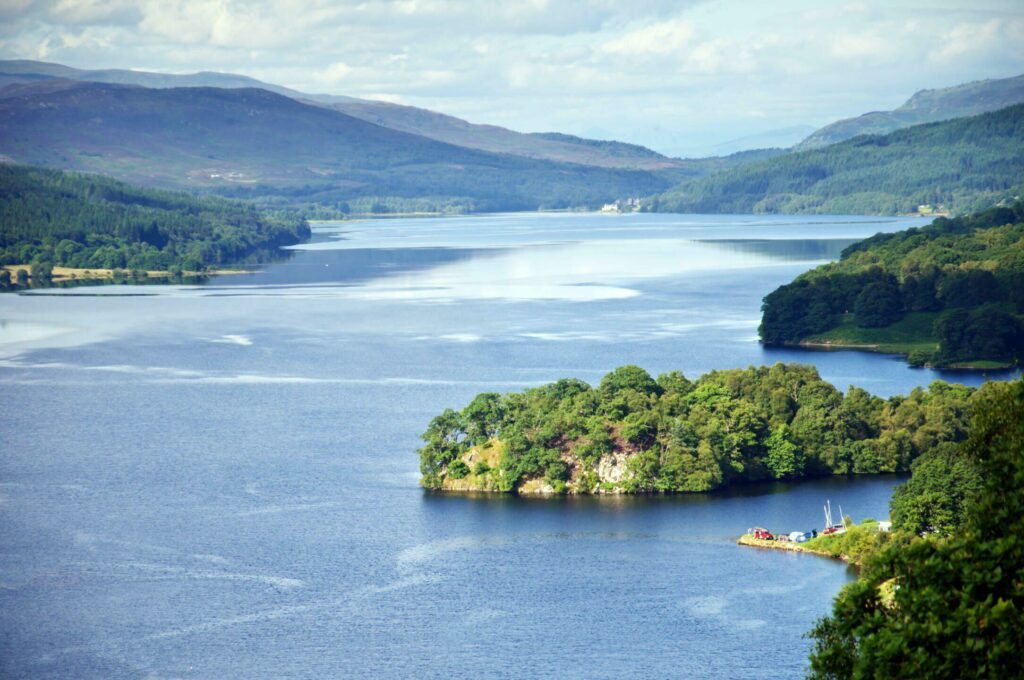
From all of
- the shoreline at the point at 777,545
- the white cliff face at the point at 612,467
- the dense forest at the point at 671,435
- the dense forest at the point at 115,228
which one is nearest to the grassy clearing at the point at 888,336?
the dense forest at the point at 671,435

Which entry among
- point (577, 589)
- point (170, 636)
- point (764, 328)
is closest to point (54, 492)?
point (170, 636)

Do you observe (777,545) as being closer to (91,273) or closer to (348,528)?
(348,528)

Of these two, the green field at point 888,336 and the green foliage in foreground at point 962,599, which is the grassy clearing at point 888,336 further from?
the green foliage in foreground at point 962,599

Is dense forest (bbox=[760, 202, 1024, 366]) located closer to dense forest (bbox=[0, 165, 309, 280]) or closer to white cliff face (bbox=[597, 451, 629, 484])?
white cliff face (bbox=[597, 451, 629, 484])

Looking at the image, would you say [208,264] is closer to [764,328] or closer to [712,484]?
[764,328]

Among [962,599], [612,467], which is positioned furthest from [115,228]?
[962,599]

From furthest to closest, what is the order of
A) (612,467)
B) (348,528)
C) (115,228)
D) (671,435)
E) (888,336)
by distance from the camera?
(115,228) → (888,336) → (671,435) → (612,467) → (348,528)

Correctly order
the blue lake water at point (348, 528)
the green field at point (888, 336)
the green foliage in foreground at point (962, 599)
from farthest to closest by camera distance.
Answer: the green field at point (888, 336) → the blue lake water at point (348, 528) → the green foliage in foreground at point (962, 599)
